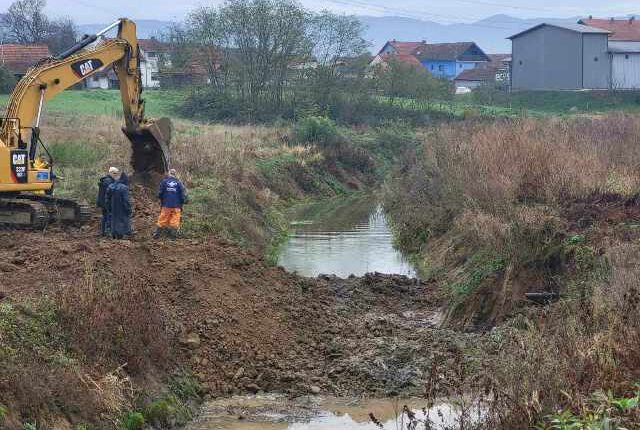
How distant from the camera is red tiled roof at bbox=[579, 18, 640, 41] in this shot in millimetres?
75375

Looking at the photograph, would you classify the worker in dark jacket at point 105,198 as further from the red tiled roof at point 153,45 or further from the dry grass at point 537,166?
the red tiled roof at point 153,45

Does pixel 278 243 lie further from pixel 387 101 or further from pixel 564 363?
pixel 387 101

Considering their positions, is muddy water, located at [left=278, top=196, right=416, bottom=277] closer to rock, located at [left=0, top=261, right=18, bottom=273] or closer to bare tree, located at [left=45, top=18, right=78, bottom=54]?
rock, located at [left=0, top=261, right=18, bottom=273]

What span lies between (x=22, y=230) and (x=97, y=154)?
11350 millimetres

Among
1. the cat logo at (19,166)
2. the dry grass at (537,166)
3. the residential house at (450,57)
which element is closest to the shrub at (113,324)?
the cat logo at (19,166)

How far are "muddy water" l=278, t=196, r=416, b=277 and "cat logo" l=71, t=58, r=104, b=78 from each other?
21.9 ft

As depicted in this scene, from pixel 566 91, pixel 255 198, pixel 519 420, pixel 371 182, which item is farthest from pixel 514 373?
pixel 566 91

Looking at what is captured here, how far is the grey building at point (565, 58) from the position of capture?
70625 mm

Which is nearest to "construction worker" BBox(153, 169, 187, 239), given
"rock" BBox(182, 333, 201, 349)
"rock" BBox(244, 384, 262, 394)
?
"rock" BBox(182, 333, 201, 349)

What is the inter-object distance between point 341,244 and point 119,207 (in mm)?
10250

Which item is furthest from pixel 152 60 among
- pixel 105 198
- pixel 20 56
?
pixel 105 198

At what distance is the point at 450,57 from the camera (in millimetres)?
120188

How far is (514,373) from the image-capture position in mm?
9453

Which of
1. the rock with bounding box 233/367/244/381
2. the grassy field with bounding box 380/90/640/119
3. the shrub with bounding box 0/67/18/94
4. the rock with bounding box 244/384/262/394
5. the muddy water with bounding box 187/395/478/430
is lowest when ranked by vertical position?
the muddy water with bounding box 187/395/478/430
